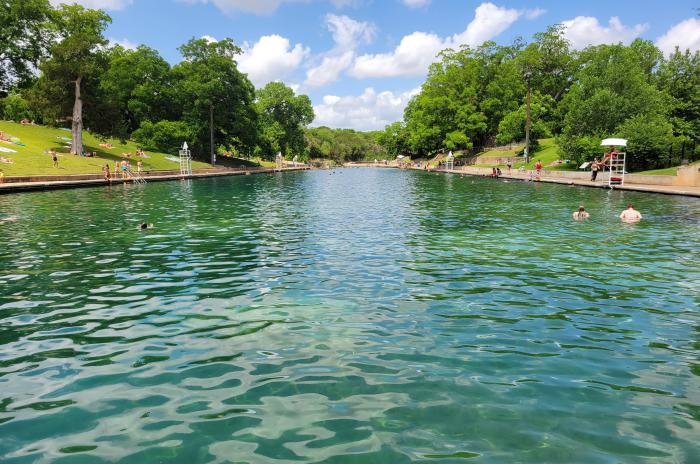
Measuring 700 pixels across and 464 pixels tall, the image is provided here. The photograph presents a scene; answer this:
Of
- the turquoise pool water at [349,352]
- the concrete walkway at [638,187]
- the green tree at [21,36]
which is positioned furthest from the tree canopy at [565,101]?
the green tree at [21,36]

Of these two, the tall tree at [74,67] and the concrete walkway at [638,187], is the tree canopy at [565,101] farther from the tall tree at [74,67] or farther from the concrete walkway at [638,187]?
the tall tree at [74,67]

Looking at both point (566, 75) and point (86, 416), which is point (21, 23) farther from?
point (566, 75)

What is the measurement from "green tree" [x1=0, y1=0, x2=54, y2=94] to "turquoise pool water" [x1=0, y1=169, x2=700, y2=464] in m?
63.2

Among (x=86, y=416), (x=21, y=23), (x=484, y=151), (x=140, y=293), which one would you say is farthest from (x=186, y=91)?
(x=86, y=416)

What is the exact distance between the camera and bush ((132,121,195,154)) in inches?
2785

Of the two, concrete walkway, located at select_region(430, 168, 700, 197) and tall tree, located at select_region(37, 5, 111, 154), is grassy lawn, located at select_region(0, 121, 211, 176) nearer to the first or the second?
tall tree, located at select_region(37, 5, 111, 154)

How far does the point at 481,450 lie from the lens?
4.48m

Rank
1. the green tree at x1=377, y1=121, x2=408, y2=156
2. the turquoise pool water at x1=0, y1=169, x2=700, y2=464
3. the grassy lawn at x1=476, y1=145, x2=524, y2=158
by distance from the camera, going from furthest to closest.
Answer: the green tree at x1=377, y1=121, x2=408, y2=156, the grassy lawn at x1=476, y1=145, x2=524, y2=158, the turquoise pool water at x1=0, y1=169, x2=700, y2=464

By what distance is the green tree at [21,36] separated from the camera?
61469 mm

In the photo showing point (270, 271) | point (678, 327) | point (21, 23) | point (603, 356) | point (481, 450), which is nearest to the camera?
point (481, 450)

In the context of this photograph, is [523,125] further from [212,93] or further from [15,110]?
[15,110]

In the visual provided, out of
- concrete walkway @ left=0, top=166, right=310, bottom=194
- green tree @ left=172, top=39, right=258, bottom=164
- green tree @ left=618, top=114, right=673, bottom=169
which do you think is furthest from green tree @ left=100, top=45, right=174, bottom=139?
green tree @ left=618, top=114, right=673, bottom=169

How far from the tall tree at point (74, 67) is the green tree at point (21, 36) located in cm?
857

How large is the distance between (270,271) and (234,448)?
7.59 metres
